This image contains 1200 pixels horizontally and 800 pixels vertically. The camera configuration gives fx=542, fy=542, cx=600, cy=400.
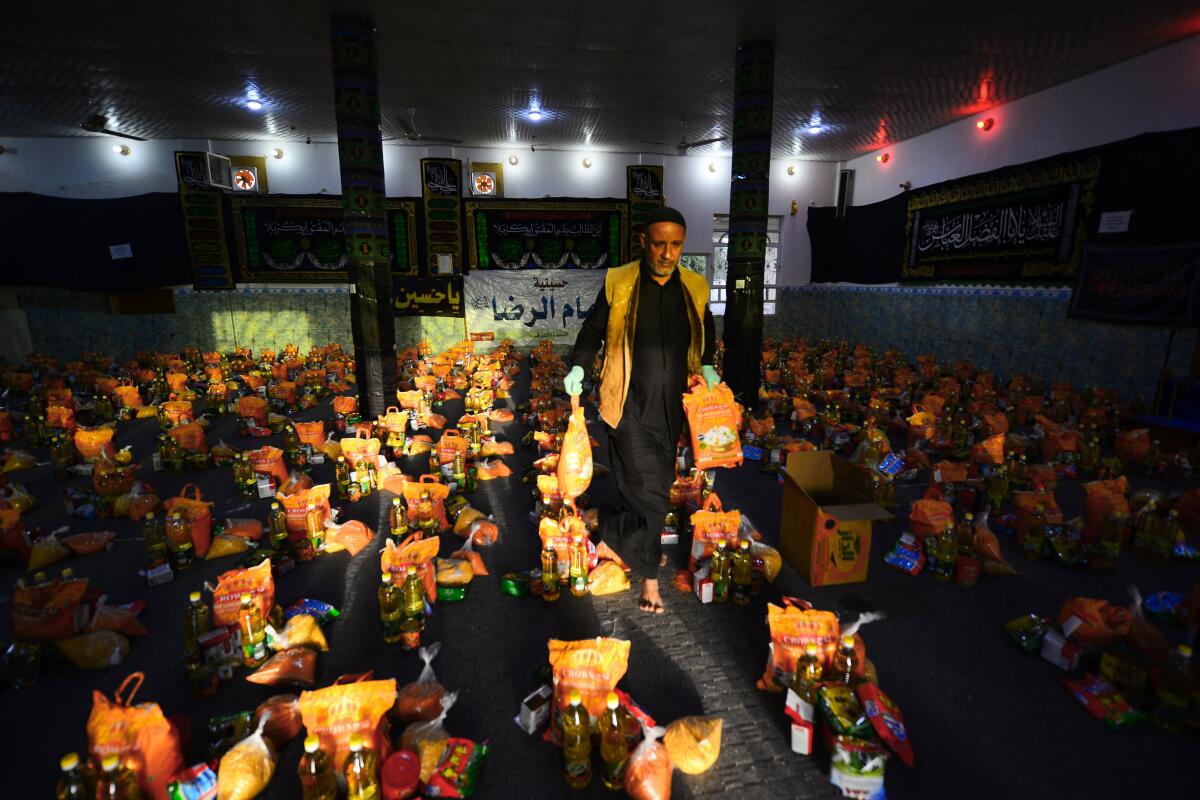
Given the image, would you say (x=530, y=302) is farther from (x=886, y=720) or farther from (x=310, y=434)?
(x=886, y=720)

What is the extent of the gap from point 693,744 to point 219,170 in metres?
12.7

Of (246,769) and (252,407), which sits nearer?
(246,769)

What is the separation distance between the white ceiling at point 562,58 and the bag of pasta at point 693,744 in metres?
5.90

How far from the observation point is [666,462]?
2.70 meters

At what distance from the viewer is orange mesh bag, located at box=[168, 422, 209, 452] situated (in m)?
Answer: 4.73

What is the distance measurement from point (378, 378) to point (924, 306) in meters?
8.95

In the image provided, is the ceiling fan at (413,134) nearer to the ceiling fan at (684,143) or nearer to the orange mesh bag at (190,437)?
the ceiling fan at (684,143)

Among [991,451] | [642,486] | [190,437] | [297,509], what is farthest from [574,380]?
[190,437]

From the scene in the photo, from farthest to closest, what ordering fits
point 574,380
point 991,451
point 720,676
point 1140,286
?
point 1140,286
point 991,451
point 574,380
point 720,676

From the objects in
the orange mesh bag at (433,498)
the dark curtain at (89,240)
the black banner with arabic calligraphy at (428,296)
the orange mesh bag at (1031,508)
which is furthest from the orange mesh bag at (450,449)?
the dark curtain at (89,240)

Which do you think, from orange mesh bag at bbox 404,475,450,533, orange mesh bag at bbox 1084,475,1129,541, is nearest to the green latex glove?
orange mesh bag at bbox 404,475,450,533

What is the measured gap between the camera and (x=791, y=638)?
2.01 m

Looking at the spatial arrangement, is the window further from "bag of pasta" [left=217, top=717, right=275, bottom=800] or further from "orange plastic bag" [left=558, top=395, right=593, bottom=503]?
"bag of pasta" [left=217, top=717, right=275, bottom=800]

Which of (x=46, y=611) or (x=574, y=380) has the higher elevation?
(x=574, y=380)
